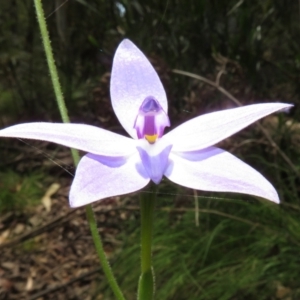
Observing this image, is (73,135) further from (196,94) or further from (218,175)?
(196,94)

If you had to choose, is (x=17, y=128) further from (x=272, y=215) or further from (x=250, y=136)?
(x=250, y=136)

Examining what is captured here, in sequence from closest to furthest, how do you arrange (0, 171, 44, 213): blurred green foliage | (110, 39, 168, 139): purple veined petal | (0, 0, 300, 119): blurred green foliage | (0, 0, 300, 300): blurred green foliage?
(110, 39, 168, 139): purple veined petal
(0, 0, 300, 300): blurred green foliage
(0, 0, 300, 119): blurred green foliage
(0, 171, 44, 213): blurred green foliage

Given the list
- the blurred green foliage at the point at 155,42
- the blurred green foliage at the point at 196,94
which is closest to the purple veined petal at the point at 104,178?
the blurred green foliage at the point at 196,94

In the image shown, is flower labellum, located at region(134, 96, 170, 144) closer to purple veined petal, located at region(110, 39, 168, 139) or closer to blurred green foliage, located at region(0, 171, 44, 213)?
purple veined petal, located at region(110, 39, 168, 139)

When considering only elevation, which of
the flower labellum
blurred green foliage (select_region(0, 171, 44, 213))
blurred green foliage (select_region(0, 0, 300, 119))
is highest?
blurred green foliage (select_region(0, 0, 300, 119))

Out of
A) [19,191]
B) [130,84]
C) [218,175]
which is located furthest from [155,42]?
[218,175]

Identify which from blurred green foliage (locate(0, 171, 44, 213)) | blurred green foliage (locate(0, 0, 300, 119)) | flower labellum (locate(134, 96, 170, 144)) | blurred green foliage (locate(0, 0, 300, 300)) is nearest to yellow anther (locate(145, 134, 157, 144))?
flower labellum (locate(134, 96, 170, 144))

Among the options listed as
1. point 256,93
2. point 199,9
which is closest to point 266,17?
point 256,93
